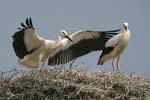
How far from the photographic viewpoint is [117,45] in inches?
566

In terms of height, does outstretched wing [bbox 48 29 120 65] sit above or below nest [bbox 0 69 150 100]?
above

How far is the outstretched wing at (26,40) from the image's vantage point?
522 inches

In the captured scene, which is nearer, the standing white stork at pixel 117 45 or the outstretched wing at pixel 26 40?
the outstretched wing at pixel 26 40

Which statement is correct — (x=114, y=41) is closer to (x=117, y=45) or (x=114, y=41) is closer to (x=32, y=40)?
(x=117, y=45)

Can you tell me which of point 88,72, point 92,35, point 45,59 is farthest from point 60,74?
point 92,35

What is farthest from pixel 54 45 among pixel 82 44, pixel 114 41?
pixel 114 41

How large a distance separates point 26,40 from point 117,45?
1939 mm

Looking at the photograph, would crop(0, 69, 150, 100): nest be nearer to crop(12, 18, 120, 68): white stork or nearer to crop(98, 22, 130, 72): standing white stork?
crop(12, 18, 120, 68): white stork

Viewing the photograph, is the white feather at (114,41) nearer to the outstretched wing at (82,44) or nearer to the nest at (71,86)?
the outstretched wing at (82,44)

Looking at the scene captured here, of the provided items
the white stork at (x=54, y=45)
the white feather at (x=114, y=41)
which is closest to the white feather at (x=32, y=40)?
the white stork at (x=54, y=45)

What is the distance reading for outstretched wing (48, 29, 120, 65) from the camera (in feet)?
47.7

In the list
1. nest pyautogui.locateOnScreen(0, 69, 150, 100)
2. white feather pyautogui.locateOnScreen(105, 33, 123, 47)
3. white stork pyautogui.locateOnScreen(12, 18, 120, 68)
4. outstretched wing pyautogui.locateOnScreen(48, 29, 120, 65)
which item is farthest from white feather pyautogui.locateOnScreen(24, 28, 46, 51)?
nest pyautogui.locateOnScreen(0, 69, 150, 100)

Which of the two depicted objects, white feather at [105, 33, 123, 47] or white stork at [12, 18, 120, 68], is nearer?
white stork at [12, 18, 120, 68]

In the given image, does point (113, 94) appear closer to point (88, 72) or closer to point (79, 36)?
point (88, 72)
